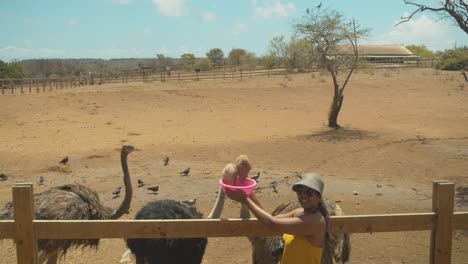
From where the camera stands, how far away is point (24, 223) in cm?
A: 279

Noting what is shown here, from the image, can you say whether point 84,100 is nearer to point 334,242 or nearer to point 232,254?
point 232,254

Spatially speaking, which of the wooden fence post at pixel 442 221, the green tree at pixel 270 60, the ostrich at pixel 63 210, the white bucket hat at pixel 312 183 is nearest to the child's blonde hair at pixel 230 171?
the white bucket hat at pixel 312 183

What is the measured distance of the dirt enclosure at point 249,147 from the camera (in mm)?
7562

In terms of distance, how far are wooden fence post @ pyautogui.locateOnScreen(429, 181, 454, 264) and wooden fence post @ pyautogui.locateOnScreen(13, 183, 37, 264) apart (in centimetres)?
236

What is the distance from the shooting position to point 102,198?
845cm

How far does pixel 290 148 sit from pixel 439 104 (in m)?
12.0

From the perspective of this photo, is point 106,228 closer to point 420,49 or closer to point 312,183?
point 312,183

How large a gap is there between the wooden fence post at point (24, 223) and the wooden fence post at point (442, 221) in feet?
7.74

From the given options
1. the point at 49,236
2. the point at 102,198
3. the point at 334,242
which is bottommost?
the point at 102,198

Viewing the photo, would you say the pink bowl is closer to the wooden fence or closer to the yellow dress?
the wooden fence

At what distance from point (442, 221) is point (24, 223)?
2.45m

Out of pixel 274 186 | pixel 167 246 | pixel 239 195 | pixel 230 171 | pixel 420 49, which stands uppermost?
pixel 420 49

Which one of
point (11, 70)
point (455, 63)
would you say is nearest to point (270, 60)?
point (455, 63)

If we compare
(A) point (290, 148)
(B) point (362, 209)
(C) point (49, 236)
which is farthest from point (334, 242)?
(A) point (290, 148)
